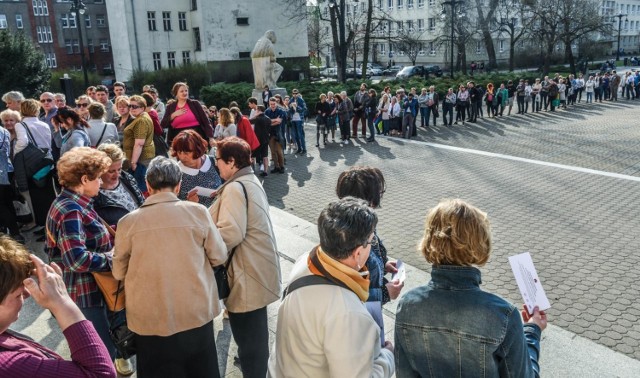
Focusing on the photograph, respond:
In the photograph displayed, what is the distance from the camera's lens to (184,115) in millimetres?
7590

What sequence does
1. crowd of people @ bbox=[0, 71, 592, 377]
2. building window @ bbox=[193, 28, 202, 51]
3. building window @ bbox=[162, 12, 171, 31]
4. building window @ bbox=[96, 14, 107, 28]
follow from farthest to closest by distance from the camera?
building window @ bbox=[96, 14, 107, 28] < building window @ bbox=[193, 28, 202, 51] < building window @ bbox=[162, 12, 171, 31] < crowd of people @ bbox=[0, 71, 592, 377]

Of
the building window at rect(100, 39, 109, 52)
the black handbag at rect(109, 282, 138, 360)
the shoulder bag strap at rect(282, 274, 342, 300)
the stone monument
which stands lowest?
the black handbag at rect(109, 282, 138, 360)

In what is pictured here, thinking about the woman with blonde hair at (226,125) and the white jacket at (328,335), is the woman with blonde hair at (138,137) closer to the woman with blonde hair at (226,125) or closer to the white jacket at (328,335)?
→ the woman with blonde hair at (226,125)

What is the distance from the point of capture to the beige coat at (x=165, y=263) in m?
2.96

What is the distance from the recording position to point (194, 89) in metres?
37.3

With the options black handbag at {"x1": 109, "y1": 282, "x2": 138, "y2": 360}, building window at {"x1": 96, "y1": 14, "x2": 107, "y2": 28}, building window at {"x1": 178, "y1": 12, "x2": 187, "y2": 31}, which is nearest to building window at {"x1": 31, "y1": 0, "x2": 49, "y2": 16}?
building window at {"x1": 96, "y1": 14, "x2": 107, "y2": 28}

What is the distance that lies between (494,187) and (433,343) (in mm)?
9364

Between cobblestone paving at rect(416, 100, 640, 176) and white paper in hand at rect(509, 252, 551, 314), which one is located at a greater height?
white paper in hand at rect(509, 252, 551, 314)

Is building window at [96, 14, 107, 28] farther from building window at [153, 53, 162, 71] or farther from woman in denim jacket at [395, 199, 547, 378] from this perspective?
woman in denim jacket at [395, 199, 547, 378]

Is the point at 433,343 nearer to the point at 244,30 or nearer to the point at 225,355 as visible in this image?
the point at 225,355

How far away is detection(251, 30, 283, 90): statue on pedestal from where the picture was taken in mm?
21391

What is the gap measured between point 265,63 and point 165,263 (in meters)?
19.4

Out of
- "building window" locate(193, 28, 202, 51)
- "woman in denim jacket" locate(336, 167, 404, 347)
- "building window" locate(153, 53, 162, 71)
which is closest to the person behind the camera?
"woman in denim jacket" locate(336, 167, 404, 347)

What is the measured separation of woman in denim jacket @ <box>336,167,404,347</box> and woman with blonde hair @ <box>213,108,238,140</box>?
7.44 metres
